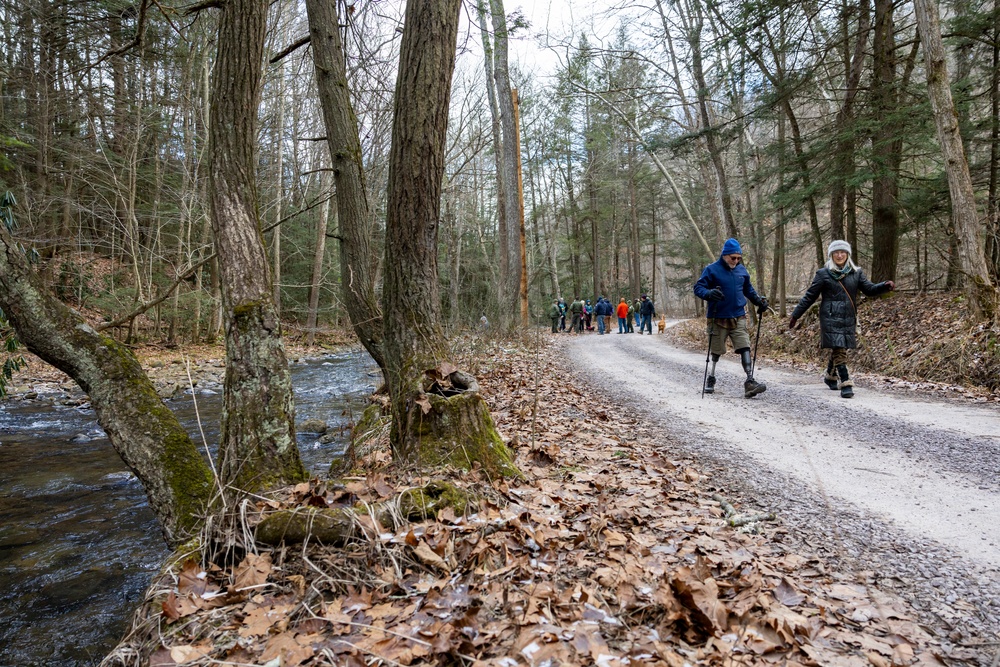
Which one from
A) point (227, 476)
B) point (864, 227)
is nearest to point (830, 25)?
point (864, 227)

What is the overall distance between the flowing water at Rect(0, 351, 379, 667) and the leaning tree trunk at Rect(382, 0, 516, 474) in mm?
2448

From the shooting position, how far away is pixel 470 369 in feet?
29.3

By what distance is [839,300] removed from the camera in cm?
754

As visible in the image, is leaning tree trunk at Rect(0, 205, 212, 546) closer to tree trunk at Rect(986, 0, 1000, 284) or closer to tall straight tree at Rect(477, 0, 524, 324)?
tall straight tree at Rect(477, 0, 524, 324)

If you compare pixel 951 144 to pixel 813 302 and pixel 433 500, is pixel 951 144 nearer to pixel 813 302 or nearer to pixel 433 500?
pixel 813 302

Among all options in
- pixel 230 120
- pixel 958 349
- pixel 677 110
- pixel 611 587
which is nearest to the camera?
pixel 611 587

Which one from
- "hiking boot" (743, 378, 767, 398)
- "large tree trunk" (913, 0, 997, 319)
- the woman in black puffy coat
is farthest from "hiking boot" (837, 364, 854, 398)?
"large tree trunk" (913, 0, 997, 319)

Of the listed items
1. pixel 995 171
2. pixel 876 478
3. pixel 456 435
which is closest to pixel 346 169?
pixel 456 435

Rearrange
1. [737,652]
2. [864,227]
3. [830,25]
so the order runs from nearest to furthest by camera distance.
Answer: [737,652] → [830,25] → [864,227]

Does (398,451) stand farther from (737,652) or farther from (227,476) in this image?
(737,652)

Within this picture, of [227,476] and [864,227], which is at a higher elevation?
[864,227]

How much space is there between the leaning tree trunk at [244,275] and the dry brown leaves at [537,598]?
576 millimetres

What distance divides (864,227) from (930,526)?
19.4m

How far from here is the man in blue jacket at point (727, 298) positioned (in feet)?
25.3
